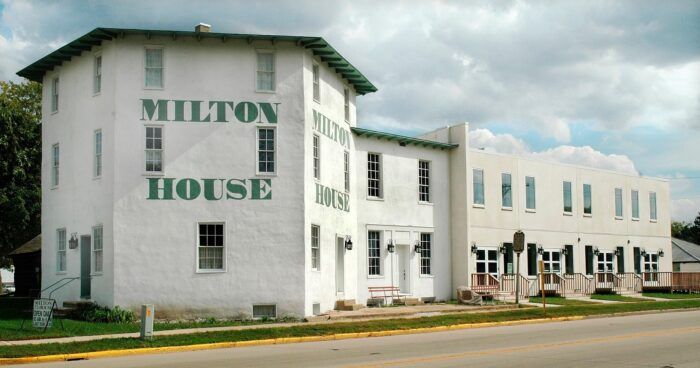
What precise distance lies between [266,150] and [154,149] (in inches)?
143

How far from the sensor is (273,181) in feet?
84.7

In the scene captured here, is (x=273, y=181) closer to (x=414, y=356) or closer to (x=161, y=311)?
(x=161, y=311)

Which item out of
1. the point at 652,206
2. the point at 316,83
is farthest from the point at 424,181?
the point at 652,206

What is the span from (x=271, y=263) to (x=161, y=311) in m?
3.77

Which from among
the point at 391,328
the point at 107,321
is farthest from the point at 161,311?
the point at 391,328

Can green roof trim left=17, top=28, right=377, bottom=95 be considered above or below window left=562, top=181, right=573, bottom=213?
above

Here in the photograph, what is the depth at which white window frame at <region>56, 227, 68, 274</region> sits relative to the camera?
28.0 metres

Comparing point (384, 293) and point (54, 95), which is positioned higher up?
point (54, 95)

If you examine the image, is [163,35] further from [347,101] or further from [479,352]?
[479,352]

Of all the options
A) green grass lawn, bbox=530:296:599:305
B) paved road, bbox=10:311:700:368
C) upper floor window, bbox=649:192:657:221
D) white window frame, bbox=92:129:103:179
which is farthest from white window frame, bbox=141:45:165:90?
upper floor window, bbox=649:192:657:221

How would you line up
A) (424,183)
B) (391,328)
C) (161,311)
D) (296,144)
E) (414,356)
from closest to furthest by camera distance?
1. (414,356)
2. (391,328)
3. (161,311)
4. (296,144)
5. (424,183)

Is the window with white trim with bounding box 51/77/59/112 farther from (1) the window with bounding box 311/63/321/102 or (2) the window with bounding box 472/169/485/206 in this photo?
(2) the window with bounding box 472/169/485/206

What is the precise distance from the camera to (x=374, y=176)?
32188 millimetres

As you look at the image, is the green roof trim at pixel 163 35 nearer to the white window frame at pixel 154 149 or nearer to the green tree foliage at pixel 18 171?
the white window frame at pixel 154 149
